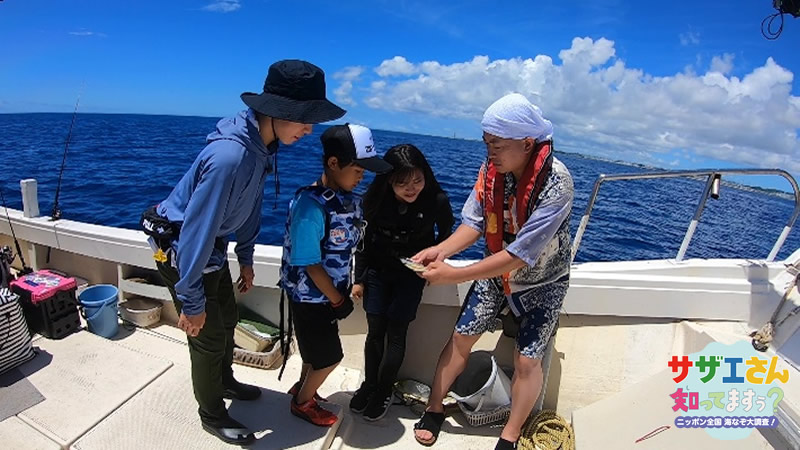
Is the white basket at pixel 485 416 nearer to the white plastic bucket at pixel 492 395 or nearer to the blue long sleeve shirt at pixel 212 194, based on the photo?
the white plastic bucket at pixel 492 395

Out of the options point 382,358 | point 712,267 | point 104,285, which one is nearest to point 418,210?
point 382,358

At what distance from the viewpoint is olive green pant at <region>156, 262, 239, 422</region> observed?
6.05 ft

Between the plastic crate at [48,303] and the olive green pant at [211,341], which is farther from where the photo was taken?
the plastic crate at [48,303]

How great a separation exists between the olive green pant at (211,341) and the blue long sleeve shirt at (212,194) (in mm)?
184

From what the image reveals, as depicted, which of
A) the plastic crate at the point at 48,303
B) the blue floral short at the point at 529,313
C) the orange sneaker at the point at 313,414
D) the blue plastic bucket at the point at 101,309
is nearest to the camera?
the blue floral short at the point at 529,313

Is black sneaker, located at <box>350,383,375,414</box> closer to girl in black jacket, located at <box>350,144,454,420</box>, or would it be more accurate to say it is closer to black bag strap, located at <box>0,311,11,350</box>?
girl in black jacket, located at <box>350,144,454,420</box>

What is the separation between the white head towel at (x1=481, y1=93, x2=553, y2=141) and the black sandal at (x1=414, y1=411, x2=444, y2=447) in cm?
159

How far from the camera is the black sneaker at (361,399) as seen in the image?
249 centimetres

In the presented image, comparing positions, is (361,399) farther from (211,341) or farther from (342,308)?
(211,341)

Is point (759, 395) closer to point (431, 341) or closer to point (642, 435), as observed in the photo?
point (642, 435)

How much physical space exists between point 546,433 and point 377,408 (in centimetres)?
94

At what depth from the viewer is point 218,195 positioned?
152 cm

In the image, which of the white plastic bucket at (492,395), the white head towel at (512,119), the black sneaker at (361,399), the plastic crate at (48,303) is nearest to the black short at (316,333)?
the black sneaker at (361,399)

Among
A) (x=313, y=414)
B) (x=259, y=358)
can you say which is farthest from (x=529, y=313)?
(x=259, y=358)
